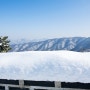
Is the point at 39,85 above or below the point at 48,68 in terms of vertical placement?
below

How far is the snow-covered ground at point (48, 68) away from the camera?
7.92 m

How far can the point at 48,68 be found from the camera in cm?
859

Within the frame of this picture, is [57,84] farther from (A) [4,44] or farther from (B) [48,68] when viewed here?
(A) [4,44]

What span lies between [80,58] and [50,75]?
1.82 m

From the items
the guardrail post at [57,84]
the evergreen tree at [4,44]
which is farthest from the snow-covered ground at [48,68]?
the evergreen tree at [4,44]

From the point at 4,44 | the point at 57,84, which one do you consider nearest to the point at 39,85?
the point at 57,84

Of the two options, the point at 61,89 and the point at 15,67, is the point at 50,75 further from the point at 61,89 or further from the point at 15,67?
the point at 15,67

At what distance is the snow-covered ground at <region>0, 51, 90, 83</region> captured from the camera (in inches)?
312

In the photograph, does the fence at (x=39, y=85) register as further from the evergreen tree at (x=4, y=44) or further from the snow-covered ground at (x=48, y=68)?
the evergreen tree at (x=4, y=44)

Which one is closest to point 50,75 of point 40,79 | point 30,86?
point 40,79

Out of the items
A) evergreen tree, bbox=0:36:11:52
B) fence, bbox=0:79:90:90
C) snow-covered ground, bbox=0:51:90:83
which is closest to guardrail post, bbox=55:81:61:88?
fence, bbox=0:79:90:90

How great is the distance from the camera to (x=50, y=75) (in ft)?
26.5

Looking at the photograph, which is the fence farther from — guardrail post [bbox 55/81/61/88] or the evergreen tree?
the evergreen tree

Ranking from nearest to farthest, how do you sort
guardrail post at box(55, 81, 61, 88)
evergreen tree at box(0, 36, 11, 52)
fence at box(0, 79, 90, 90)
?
fence at box(0, 79, 90, 90) → guardrail post at box(55, 81, 61, 88) → evergreen tree at box(0, 36, 11, 52)
